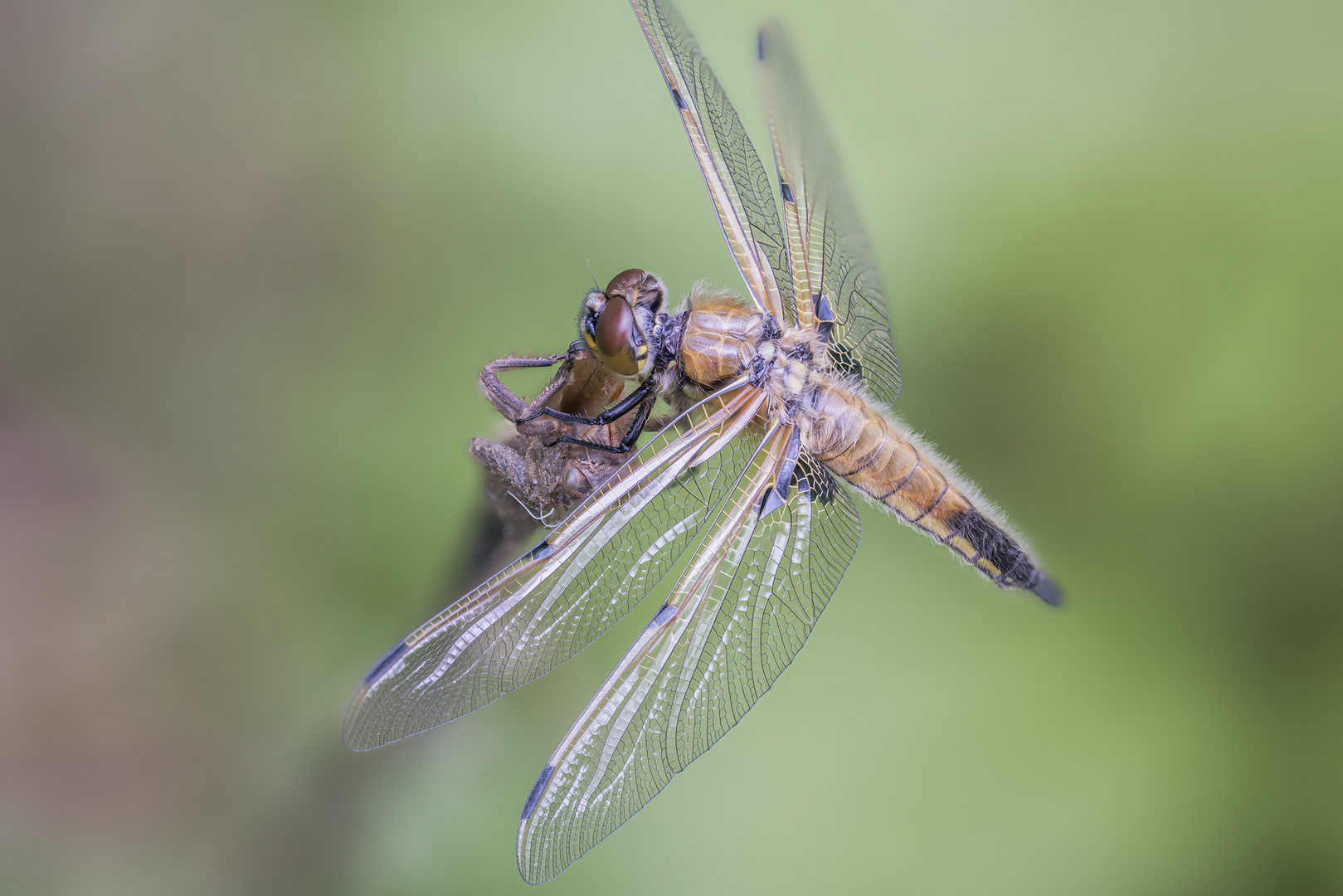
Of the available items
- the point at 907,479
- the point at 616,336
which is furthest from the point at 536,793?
the point at 907,479

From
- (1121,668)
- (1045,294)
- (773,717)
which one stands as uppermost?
(1045,294)

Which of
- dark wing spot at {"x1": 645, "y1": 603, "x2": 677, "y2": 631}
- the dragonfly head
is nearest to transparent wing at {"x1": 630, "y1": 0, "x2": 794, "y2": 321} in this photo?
the dragonfly head

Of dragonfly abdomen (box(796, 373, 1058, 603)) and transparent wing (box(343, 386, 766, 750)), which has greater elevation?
transparent wing (box(343, 386, 766, 750))

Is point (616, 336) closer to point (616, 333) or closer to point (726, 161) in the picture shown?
point (616, 333)

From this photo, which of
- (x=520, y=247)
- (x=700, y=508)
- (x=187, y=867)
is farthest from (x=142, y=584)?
(x=700, y=508)

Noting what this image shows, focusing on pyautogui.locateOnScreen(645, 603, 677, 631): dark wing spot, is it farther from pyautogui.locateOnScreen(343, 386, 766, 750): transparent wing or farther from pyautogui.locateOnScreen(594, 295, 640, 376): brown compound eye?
pyautogui.locateOnScreen(594, 295, 640, 376): brown compound eye

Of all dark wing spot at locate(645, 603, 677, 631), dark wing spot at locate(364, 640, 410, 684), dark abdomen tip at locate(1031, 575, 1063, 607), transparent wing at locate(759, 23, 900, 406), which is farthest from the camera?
dark abdomen tip at locate(1031, 575, 1063, 607)

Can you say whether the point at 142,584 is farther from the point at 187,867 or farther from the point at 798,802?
the point at 798,802

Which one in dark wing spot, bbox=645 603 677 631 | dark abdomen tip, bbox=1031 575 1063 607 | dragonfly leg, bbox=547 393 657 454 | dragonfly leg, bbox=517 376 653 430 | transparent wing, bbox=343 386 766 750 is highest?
dragonfly leg, bbox=517 376 653 430
